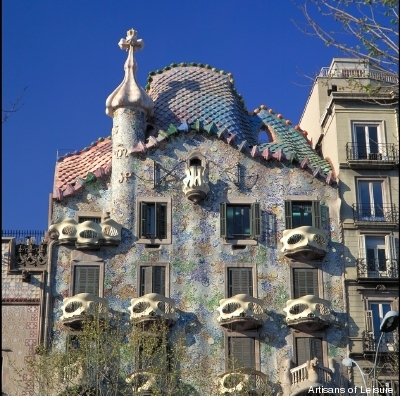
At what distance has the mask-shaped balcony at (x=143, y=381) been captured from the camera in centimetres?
3491

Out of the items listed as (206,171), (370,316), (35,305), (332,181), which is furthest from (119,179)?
(370,316)

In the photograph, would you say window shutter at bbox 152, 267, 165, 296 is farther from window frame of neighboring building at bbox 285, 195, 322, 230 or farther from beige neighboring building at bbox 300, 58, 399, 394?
beige neighboring building at bbox 300, 58, 399, 394

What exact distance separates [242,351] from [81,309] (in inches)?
243

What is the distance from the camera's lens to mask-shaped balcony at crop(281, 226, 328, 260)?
37969 millimetres

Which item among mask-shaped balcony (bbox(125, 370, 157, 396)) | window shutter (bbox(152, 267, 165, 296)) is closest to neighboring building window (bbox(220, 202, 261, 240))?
window shutter (bbox(152, 267, 165, 296))

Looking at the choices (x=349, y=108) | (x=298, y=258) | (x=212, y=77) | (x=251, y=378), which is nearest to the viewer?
(x=251, y=378)

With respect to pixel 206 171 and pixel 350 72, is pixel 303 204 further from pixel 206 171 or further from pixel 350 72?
pixel 350 72

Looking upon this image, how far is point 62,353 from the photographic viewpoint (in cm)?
3619

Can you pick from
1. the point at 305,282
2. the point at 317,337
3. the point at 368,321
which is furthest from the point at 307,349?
the point at 305,282

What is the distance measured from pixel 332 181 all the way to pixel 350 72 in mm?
5937

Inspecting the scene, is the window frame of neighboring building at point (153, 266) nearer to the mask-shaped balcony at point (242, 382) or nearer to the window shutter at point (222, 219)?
the window shutter at point (222, 219)

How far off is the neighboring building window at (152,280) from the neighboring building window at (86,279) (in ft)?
5.66

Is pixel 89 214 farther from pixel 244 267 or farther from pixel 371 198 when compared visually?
pixel 371 198

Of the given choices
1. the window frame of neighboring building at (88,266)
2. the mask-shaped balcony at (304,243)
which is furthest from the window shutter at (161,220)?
the mask-shaped balcony at (304,243)
